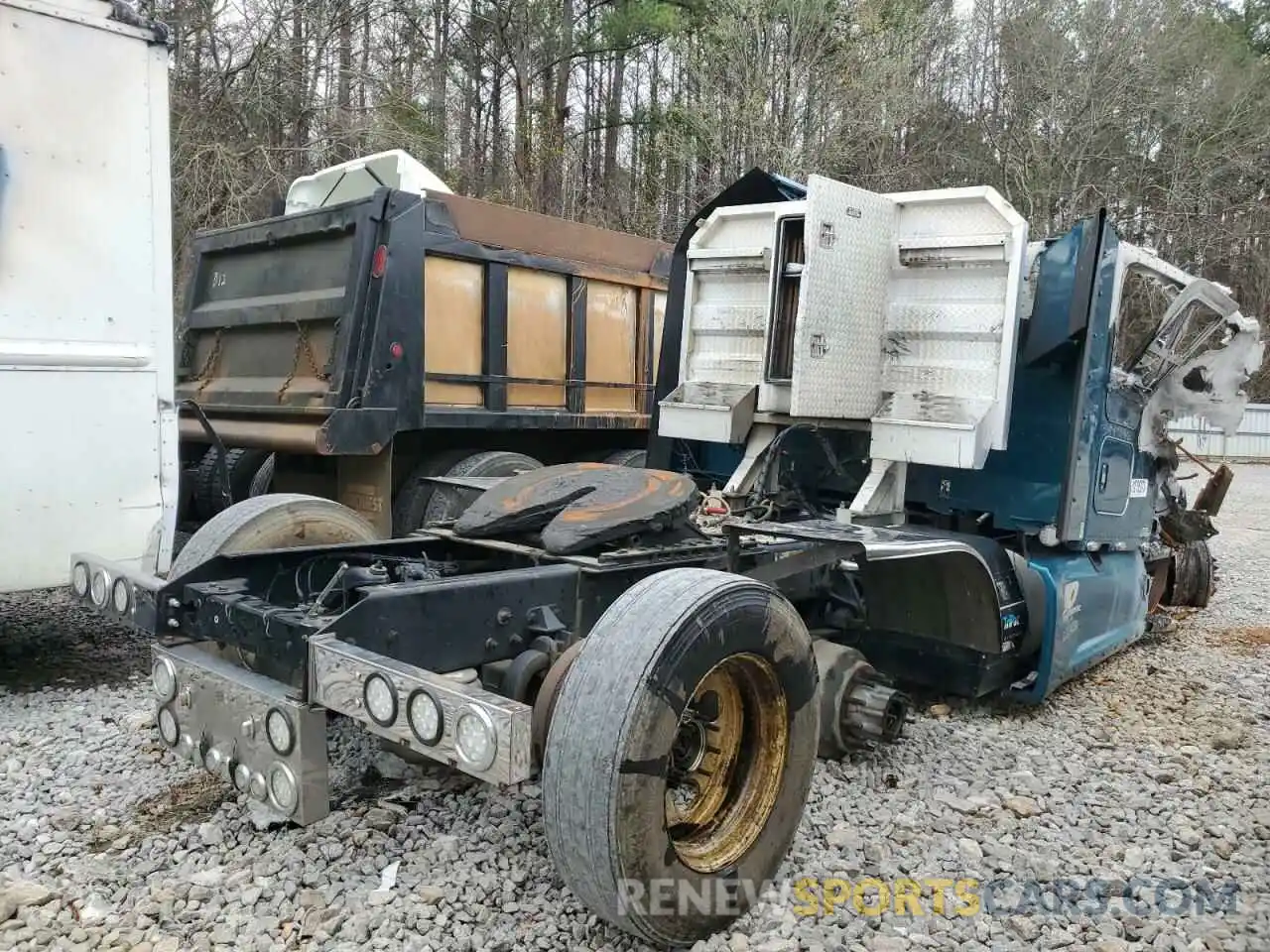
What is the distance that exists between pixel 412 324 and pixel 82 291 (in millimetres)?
1850

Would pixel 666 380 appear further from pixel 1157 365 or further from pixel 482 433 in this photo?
pixel 1157 365

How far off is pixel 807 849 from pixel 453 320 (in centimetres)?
410

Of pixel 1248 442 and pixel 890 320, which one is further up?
pixel 890 320

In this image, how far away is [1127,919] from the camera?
287 cm

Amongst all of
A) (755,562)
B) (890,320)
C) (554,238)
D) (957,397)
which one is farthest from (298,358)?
(957,397)

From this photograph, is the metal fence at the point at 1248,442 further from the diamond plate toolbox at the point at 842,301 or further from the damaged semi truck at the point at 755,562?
the diamond plate toolbox at the point at 842,301

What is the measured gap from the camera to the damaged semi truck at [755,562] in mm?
2436

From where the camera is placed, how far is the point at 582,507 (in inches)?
139

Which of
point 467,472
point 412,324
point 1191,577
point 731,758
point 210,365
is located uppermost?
point 412,324

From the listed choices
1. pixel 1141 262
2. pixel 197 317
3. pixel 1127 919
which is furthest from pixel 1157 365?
pixel 197 317

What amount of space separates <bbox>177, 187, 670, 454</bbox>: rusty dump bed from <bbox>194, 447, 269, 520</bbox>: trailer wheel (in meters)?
0.23

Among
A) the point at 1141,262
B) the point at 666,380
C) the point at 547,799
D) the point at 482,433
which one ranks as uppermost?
the point at 1141,262

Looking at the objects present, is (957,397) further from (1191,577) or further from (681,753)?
(1191,577)

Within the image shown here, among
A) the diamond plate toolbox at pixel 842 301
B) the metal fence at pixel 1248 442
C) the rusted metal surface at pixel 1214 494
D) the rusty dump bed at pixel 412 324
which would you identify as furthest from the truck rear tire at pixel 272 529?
the metal fence at pixel 1248 442
